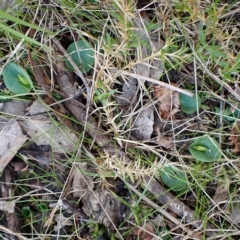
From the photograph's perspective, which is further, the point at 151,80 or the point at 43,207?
the point at 43,207

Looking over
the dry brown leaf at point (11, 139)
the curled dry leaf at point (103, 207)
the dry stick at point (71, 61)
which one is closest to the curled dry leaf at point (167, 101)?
the dry stick at point (71, 61)

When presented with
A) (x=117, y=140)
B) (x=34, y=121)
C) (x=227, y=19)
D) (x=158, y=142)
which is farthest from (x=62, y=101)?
(x=227, y=19)

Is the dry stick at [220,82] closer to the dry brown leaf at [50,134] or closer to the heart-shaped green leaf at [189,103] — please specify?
the heart-shaped green leaf at [189,103]

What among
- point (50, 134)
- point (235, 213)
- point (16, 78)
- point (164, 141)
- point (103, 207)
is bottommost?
point (235, 213)

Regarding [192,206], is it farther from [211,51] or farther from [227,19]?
[227,19]

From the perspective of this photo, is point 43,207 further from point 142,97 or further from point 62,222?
point 142,97

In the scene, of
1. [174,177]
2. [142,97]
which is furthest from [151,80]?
[174,177]

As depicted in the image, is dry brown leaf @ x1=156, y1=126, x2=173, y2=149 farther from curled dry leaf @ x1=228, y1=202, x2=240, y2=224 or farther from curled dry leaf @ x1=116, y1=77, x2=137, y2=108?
curled dry leaf @ x1=228, y1=202, x2=240, y2=224
